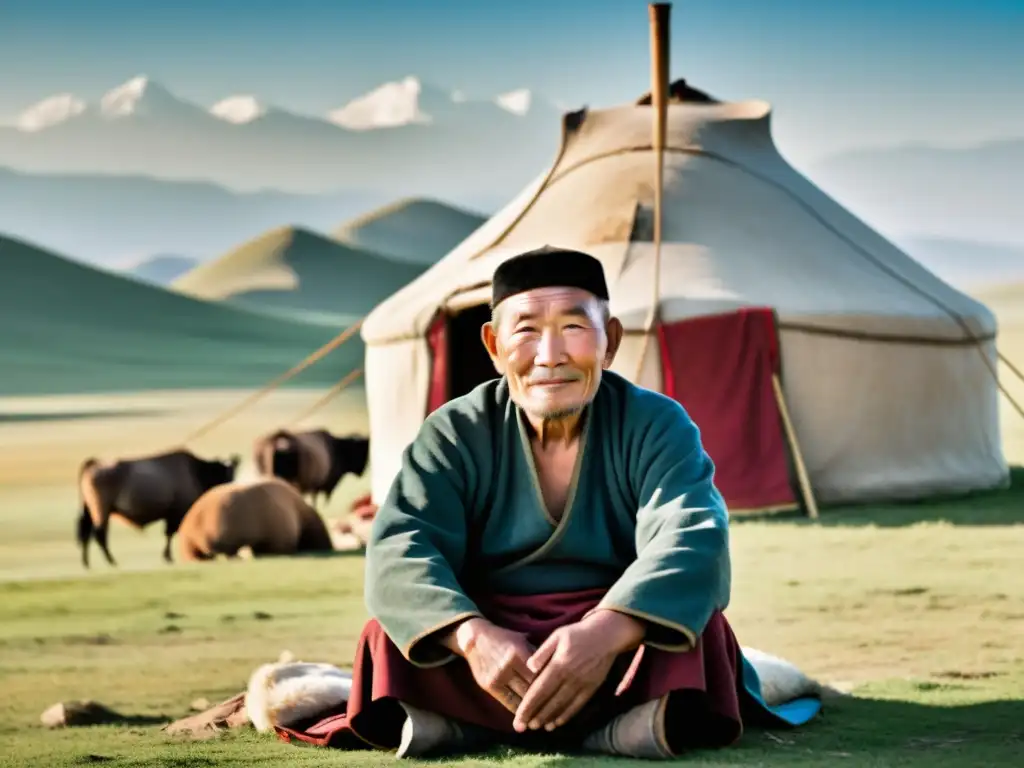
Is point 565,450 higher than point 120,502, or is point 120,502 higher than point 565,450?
point 565,450

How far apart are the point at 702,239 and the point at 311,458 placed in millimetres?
3374

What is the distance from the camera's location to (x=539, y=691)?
249 centimetres

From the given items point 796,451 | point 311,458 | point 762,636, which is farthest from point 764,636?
point 311,458

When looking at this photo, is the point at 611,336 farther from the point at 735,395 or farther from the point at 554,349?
the point at 735,395

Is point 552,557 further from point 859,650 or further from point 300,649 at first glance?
point 300,649

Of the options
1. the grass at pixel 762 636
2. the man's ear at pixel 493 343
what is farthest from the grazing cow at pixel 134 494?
the man's ear at pixel 493 343

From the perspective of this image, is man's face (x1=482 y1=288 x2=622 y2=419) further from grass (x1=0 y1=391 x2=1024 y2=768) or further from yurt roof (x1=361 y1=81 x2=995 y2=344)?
yurt roof (x1=361 y1=81 x2=995 y2=344)

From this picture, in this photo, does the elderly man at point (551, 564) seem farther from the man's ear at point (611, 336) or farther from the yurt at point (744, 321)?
the yurt at point (744, 321)

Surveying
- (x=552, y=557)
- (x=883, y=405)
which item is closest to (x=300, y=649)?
(x=552, y=557)

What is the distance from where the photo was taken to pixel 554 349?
2781 mm

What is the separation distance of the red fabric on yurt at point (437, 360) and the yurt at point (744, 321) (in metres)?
0.01

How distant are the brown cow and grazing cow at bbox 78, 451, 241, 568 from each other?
90cm

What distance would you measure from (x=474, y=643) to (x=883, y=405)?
6.48 m

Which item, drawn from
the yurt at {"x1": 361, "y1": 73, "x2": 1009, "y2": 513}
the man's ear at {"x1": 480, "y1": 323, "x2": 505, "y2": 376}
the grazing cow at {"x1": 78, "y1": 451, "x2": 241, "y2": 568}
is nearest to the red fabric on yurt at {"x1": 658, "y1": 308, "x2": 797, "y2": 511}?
the yurt at {"x1": 361, "y1": 73, "x2": 1009, "y2": 513}
